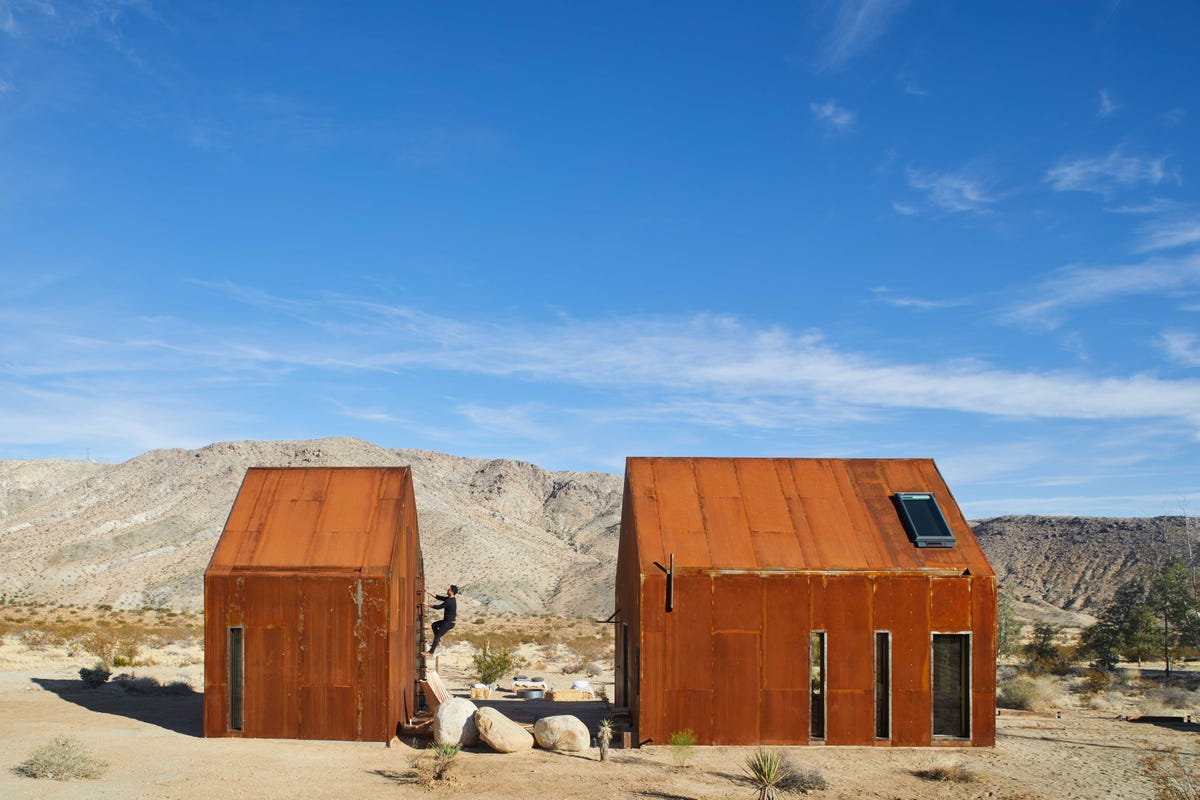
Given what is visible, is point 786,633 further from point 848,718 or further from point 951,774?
point 951,774

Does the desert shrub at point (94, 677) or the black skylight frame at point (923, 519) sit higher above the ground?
the black skylight frame at point (923, 519)

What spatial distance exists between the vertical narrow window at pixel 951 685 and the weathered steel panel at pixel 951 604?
0.20 m

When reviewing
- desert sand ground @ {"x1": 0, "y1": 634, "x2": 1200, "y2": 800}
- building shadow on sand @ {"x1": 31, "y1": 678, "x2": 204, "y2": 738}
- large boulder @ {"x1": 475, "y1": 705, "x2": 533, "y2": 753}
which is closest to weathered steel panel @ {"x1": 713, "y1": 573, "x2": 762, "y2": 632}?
desert sand ground @ {"x1": 0, "y1": 634, "x2": 1200, "y2": 800}

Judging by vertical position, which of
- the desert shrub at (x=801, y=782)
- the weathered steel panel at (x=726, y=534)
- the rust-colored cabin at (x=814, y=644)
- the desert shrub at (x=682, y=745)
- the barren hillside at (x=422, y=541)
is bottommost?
the barren hillside at (x=422, y=541)

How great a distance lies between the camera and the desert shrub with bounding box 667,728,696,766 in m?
15.5

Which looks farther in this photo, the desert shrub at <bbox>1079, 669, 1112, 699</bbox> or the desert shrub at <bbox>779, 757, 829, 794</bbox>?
the desert shrub at <bbox>1079, 669, 1112, 699</bbox>

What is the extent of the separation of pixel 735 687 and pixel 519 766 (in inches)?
161

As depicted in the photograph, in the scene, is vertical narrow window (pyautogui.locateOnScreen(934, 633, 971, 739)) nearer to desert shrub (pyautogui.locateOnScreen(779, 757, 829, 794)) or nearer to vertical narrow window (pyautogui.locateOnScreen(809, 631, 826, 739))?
vertical narrow window (pyautogui.locateOnScreen(809, 631, 826, 739))

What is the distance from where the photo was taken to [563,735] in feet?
53.7

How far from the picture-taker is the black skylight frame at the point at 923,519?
1783 cm

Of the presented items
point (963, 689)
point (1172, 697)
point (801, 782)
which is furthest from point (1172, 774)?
point (1172, 697)

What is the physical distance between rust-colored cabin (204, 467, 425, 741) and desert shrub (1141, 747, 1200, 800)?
11957 mm

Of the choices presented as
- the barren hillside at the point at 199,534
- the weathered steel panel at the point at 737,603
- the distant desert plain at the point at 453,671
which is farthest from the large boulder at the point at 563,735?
the barren hillside at the point at 199,534

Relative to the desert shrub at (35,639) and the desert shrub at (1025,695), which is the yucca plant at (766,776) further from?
the desert shrub at (35,639)
